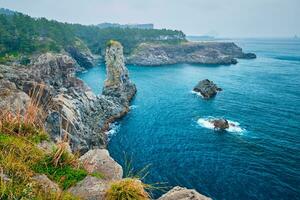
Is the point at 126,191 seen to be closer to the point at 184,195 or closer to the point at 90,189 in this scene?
the point at 90,189

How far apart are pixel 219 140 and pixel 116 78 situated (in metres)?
48.4

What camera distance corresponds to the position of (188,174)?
51.4m

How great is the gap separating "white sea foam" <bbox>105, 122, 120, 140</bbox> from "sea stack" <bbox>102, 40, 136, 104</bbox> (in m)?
17.8

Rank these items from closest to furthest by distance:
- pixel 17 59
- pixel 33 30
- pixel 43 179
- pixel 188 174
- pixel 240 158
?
1. pixel 43 179
2. pixel 188 174
3. pixel 240 158
4. pixel 17 59
5. pixel 33 30

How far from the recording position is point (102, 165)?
1595 centimetres

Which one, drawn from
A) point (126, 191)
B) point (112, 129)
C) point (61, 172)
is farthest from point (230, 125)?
point (126, 191)

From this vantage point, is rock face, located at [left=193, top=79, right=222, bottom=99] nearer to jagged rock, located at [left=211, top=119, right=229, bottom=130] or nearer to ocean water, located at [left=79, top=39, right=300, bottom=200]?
ocean water, located at [left=79, top=39, right=300, bottom=200]

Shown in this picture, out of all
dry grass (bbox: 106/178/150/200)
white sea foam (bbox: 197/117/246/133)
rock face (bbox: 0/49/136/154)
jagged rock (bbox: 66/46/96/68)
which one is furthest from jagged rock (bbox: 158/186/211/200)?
jagged rock (bbox: 66/46/96/68)

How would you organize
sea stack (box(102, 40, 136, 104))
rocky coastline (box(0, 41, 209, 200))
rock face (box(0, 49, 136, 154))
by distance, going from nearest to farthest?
1. rocky coastline (box(0, 41, 209, 200))
2. rock face (box(0, 49, 136, 154))
3. sea stack (box(102, 40, 136, 104))

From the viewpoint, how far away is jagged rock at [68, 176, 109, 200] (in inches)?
480

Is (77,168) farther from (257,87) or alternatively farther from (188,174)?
(257,87)

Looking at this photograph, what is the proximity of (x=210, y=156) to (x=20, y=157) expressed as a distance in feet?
162

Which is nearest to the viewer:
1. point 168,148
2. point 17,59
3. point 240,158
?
point 240,158

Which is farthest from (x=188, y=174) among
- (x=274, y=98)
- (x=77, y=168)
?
(x=274, y=98)
